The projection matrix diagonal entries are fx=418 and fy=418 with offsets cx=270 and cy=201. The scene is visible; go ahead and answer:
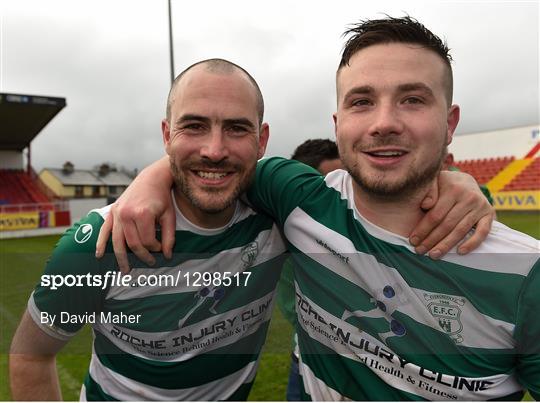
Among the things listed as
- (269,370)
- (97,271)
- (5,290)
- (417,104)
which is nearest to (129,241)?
(97,271)

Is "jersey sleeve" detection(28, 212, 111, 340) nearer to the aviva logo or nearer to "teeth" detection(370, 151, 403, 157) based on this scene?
"teeth" detection(370, 151, 403, 157)

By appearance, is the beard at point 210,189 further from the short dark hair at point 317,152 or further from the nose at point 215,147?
the short dark hair at point 317,152

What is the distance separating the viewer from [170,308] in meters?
1.75

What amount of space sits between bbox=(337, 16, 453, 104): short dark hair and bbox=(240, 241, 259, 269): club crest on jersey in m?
0.83

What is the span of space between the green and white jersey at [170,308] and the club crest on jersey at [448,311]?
2.48ft

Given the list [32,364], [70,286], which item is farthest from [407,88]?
[32,364]

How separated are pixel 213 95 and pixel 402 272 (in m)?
1.01

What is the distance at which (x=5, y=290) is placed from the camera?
24.1 feet

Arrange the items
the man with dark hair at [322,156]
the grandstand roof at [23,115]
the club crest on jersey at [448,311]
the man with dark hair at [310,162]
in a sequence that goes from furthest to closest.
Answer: the grandstand roof at [23,115], the man with dark hair at [322,156], the man with dark hair at [310,162], the club crest on jersey at [448,311]

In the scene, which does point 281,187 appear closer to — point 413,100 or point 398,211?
point 398,211

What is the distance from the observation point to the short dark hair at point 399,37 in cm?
155

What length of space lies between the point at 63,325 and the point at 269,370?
8.45ft

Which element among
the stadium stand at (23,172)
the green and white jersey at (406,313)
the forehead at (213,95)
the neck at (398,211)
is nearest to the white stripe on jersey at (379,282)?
the green and white jersey at (406,313)

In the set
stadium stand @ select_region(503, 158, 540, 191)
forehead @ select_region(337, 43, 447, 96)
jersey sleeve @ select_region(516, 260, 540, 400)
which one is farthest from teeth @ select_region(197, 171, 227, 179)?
stadium stand @ select_region(503, 158, 540, 191)
